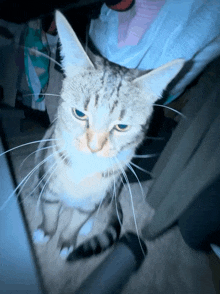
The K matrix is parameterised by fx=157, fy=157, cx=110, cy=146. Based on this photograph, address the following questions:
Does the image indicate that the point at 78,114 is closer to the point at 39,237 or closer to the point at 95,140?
the point at 95,140

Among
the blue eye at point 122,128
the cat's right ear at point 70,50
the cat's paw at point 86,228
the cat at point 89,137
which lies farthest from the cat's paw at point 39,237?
the cat's right ear at point 70,50

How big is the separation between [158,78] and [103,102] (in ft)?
0.56

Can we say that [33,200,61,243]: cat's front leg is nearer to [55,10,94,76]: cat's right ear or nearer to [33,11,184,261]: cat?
[33,11,184,261]: cat

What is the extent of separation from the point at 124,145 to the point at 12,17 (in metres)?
0.46

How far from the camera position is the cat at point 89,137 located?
1.58ft

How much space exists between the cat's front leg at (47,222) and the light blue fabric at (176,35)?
0.58 m

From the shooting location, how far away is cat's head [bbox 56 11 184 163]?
0.48 metres

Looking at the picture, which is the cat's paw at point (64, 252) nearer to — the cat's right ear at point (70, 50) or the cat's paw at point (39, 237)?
the cat's paw at point (39, 237)

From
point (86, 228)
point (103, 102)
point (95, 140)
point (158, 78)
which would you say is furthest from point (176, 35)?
point (86, 228)

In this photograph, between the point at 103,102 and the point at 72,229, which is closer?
the point at 103,102

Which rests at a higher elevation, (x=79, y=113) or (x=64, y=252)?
(x=79, y=113)

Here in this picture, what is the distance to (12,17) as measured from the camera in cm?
38

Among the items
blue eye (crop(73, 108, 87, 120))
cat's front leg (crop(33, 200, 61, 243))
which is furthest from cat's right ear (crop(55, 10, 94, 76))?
cat's front leg (crop(33, 200, 61, 243))

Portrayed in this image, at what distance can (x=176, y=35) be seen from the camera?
420mm
